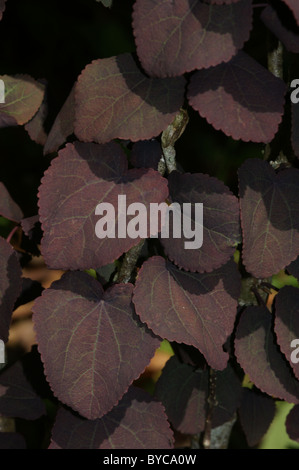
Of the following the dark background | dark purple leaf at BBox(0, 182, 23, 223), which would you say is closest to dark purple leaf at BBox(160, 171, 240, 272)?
dark purple leaf at BBox(0, 182, 23, 223)

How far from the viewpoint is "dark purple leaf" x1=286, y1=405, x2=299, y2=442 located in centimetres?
72

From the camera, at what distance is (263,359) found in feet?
2.13

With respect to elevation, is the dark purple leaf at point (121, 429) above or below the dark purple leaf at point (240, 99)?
below

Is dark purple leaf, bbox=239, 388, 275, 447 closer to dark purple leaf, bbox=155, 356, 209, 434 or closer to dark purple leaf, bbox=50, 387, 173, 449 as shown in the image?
dark purple leaf, bbox=155, 356, 209, 434

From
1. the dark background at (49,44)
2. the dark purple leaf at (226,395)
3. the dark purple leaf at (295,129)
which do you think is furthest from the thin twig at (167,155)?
the dark background at (49,44)

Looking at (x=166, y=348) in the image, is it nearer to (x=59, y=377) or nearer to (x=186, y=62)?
(x=59, y=377)

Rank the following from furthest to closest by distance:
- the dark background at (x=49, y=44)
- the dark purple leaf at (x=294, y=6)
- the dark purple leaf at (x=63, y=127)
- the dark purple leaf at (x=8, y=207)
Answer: the dark background at (x=49, y=44) < the dark purple leaf at (x=8, y=207) < the dark purple leaf at (x=63, y=127) < the dark purple leaf at (x=294, y=6)

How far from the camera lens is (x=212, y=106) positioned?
53cm

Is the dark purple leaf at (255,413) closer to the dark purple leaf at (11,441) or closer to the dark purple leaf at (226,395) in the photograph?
the dark purple leaf at (226,395)

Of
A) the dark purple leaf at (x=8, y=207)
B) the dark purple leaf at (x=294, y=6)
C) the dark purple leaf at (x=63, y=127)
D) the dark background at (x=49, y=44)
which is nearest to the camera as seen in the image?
the dark purple leaf at (x=294, y=6)

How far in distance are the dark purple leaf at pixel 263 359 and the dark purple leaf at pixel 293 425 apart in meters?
0.11

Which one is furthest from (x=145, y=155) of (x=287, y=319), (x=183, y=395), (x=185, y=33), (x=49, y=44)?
(x=49, y=44)

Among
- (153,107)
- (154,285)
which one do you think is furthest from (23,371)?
(153,107)

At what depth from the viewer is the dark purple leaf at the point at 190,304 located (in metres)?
0.57
